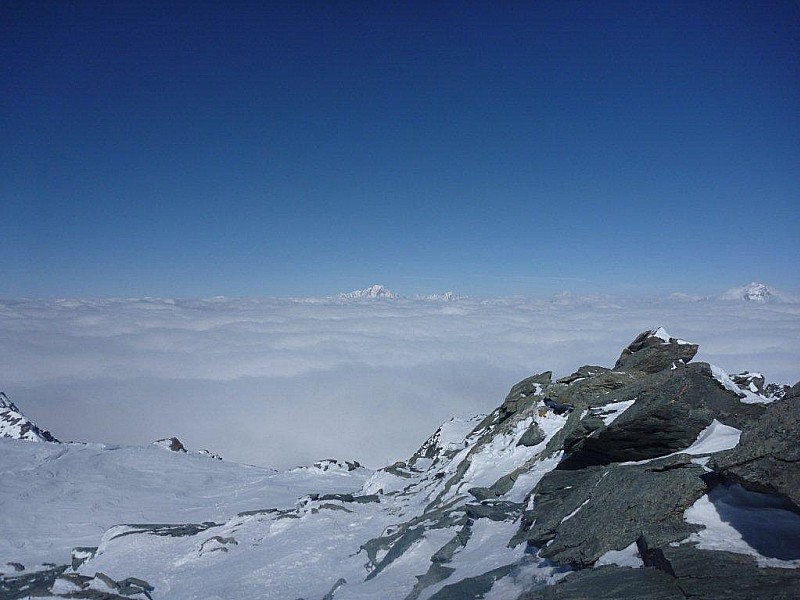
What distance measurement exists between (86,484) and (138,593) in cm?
5091

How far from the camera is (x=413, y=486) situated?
3584 centimetres

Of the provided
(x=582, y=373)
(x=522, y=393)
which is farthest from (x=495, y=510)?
(x=522, y=393)

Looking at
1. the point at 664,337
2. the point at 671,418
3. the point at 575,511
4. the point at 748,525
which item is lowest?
the point at 575,511

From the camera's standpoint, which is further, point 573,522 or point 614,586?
point 573,522

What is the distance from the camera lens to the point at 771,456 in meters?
7.56

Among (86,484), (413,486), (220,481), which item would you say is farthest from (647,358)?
(86,484)

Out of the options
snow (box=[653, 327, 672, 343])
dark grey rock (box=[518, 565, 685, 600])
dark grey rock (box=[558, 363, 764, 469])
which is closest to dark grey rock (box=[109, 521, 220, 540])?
dark grey rock (box=[558, 363, 764, 469])

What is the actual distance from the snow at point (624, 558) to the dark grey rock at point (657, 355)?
17.1 m

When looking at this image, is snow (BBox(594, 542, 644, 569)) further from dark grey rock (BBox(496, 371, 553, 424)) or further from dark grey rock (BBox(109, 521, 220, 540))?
dark grey rock (BBox(109, 521, 220, 540))

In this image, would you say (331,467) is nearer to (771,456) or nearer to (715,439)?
(715,439)

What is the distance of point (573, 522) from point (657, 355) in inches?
643

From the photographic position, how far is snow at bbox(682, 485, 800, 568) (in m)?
7.43

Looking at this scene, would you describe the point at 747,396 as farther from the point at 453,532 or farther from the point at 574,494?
the point at 453,532

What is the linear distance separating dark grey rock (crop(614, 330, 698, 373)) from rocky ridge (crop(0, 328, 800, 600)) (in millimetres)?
101
